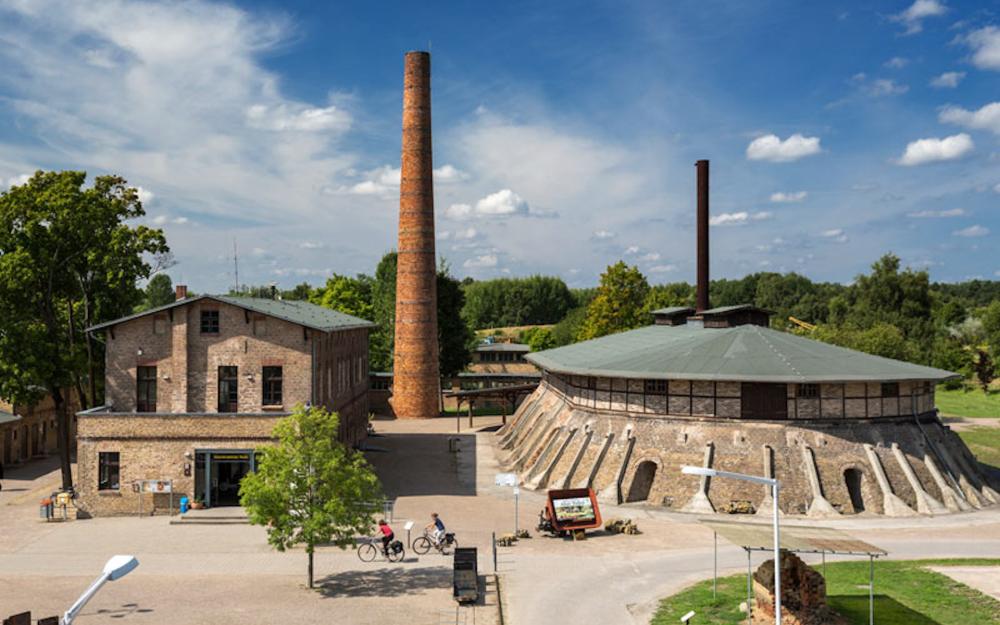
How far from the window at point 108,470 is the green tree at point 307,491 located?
12.3m

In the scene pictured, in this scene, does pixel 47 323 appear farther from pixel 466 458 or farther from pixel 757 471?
pixel 757 471

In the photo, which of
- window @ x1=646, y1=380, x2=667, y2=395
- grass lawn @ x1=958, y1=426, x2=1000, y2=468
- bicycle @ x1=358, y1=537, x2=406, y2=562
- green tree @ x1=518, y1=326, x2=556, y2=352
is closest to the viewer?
bicycle @ x1=358, y1=537, x2=406, y2=562

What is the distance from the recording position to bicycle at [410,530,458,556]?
26938mm

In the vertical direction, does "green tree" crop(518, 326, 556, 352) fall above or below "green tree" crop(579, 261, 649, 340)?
below

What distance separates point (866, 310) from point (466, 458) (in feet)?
232

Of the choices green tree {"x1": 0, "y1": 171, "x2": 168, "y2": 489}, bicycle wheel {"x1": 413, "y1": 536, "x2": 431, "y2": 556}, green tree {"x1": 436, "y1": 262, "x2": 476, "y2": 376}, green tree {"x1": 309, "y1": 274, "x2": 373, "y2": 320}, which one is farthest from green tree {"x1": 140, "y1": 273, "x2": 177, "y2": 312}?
bicycle wheel {"x1": 413, "y1": 536, "x2": 431, "y2": 556}

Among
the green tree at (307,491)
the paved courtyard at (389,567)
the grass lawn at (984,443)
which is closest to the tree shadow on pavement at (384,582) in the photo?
the paved courtyard at (389,567)

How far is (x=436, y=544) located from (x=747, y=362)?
55.7ft

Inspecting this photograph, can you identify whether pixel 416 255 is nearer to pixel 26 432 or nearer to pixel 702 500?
pixel 26 432

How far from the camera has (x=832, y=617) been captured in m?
19.8

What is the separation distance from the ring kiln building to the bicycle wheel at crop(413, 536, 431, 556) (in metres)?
8.85

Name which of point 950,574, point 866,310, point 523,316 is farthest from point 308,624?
point 523,316

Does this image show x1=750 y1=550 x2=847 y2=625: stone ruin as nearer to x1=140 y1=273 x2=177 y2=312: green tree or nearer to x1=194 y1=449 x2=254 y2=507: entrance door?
x1=194 y1=449 x2=254 y2=507: entrance door

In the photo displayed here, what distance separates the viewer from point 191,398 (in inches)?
1304
